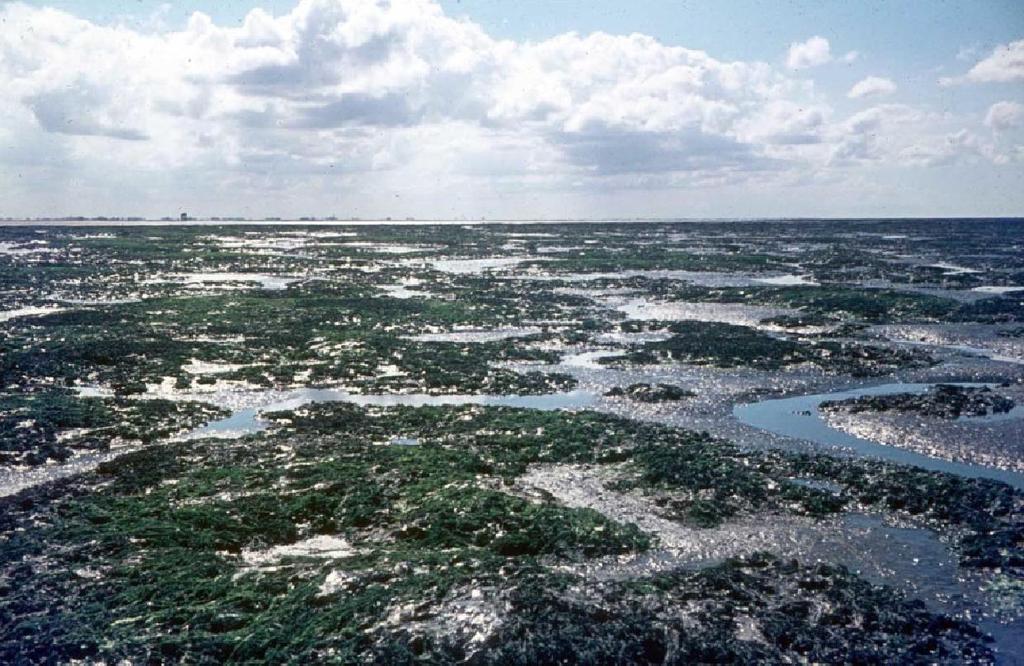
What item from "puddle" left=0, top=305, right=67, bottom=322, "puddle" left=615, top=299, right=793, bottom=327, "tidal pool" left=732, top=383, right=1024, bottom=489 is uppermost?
"puddle" left=0, top=305, right=67, bottom=322

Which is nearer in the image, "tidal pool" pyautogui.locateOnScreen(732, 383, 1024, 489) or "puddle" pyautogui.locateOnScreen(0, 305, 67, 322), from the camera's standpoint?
"tidal pool" pyautogui.locateOnScreen(732, 383, 1024, 489)

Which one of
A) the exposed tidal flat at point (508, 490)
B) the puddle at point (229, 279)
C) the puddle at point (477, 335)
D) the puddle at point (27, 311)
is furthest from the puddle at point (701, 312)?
the puddle at point (27, 311)

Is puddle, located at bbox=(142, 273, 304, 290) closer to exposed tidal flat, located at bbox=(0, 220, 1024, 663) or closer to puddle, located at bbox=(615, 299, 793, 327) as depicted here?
exposed tidal flat, located at bbox=(0, 220, 1024, 663)

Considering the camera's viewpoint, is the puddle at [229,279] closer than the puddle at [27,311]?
No

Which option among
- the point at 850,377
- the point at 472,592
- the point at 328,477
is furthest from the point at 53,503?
the point at 850,377

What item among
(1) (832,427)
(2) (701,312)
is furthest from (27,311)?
(1) (832,427)

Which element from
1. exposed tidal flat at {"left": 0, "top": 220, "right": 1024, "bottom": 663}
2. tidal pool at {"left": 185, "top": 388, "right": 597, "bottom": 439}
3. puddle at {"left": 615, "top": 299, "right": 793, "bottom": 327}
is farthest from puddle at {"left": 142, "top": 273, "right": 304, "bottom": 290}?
tidal pool at {"left": 185, "top": 388, "right": 597, "bottom": 439}

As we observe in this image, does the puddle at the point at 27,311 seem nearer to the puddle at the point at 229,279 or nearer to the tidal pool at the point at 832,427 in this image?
the puddle at the point at 229,279

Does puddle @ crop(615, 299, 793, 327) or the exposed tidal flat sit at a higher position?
puddle @ crop(615, 299, 793, 327)

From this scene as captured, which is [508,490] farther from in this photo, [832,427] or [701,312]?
[701,312]
